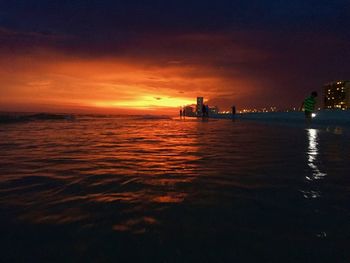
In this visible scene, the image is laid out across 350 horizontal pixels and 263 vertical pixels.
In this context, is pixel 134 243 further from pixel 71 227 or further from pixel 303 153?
pixel 303 153

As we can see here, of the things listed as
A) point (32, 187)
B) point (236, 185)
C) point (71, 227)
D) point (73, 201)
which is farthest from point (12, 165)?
point (236, 185)

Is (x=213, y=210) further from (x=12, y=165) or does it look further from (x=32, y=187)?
(x=12, y=165)

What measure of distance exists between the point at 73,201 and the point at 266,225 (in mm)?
2042

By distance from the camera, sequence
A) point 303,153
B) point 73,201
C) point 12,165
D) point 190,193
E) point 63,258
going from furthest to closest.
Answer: point 303,153
point 12,165
point 190,193
point 73,201
point 63,258

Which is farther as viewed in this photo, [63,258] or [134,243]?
[134,243]

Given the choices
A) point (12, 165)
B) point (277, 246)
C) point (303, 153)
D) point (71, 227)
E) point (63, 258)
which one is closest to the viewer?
point (63, 258)

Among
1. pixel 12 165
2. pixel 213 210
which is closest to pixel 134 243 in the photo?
pixel 213 210

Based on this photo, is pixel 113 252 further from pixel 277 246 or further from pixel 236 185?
pixel 236 185

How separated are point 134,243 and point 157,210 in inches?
29.4

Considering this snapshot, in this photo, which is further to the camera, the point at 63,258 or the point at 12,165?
the point at 12,165

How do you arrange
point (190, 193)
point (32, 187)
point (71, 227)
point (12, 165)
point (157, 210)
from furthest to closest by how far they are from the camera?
point (12, 165) → point (32, 187) → point (190, 193) → point (157, 210) → point (71, 227)

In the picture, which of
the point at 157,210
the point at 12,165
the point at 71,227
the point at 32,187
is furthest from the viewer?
the point at 12,165

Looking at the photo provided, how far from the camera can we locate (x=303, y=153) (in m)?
7.14

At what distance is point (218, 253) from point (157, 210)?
101cm
